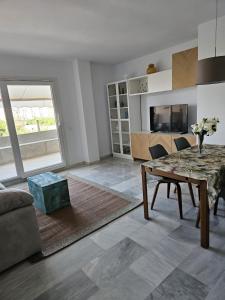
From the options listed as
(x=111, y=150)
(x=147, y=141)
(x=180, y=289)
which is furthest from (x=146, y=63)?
(x=180, y=289)

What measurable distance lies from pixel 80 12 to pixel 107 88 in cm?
297

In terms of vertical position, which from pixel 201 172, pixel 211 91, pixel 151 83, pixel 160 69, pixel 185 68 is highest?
pixel 160 69

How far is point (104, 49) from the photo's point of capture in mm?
4027

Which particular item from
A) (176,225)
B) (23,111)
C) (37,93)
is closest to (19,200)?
(176,225)

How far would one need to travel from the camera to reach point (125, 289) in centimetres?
162

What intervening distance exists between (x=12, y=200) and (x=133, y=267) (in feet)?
4.29

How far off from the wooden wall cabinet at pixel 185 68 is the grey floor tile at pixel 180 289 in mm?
3121

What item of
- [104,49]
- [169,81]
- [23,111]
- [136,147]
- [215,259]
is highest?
[104,49]

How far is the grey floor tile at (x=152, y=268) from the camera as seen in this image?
1.70m

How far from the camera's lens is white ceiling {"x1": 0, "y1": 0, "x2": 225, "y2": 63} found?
234 centimetres

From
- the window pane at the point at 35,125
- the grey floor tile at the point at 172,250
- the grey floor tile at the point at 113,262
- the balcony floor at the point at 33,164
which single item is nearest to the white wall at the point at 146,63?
the window pane at the point at 35,125

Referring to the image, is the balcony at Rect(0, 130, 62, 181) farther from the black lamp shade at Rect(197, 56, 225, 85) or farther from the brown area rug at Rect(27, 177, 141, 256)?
the black lamp shade at Rect(197, 56, 225, 85)

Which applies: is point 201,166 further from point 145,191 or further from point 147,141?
point 147,141

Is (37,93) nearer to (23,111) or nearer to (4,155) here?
(23,111)
